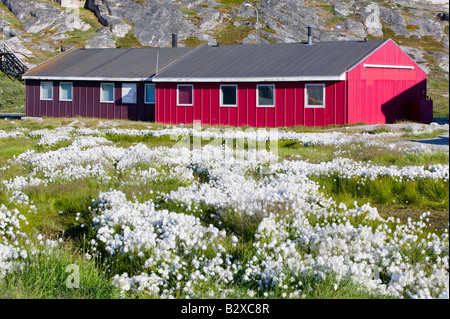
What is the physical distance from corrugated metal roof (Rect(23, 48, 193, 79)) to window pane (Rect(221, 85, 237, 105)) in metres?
5.04

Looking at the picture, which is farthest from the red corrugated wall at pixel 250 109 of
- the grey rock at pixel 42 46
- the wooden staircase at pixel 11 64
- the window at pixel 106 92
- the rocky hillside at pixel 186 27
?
the grey rock at pixel 42 46

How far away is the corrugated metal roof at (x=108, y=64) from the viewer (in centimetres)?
3406

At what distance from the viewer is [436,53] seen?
233 feet

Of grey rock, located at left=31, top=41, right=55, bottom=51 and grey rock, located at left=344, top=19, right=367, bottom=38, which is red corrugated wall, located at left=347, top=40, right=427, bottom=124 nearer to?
grey rock, located at left=344, top=19, right=367, bottom=38

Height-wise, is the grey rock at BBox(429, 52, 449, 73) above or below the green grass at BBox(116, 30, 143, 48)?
below

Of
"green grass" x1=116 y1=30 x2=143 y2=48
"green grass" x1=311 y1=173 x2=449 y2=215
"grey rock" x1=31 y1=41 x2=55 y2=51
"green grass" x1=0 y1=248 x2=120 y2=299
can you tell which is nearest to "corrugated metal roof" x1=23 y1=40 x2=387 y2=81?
"green grass" x1=311 y1=173 x2=449 y2=215

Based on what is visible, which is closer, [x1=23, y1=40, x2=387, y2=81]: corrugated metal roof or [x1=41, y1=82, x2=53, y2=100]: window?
[x1=23, y1=40, x2=387, y2=81]: corrugated metal roof

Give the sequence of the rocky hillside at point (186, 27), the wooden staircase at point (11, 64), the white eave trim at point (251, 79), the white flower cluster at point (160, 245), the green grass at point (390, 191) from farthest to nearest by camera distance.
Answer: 1. the rocky hillside at point (186, 27)
2. the wooden staircase at point (11, 64)
3. the white eave trim at point (251, 79)
4. the green grass at point (390, 191)
5. the white flower cluster at point (160, 245)

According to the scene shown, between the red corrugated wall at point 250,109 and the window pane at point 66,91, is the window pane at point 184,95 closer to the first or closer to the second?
the red corrugated wall at point 250,109

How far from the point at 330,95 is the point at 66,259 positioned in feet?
77.6

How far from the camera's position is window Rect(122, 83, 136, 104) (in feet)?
111

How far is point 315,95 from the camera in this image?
2841 cm

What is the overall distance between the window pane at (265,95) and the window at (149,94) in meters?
7.29

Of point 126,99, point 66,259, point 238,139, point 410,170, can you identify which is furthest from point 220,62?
point 66,259
